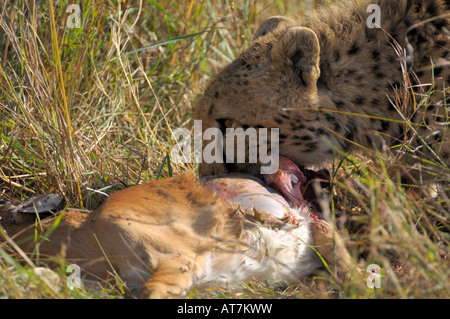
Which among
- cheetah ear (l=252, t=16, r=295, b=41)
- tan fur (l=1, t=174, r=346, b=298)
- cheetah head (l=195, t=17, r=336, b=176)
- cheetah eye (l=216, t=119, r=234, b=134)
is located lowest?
tan fur (l=1, t=174, r=346, b=298)

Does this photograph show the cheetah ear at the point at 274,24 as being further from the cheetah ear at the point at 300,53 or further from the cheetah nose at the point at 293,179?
the cheetah nose at the point at 293,179

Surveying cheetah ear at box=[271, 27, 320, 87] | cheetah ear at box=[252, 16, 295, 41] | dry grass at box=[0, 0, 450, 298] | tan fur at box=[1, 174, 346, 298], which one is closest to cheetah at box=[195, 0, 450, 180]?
cheetah ear at box=[271, 27, 320, 87]

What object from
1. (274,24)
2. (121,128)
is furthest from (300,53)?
(121,128)

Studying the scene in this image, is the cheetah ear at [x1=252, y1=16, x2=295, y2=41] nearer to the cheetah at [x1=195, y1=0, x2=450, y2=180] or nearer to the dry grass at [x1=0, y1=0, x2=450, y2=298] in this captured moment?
the cheetah at [x1=195, y1=0, x2=450, y2=180]

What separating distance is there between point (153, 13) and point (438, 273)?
4.08m

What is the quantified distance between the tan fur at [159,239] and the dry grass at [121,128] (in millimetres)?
113

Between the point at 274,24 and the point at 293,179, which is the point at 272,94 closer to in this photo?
the point at 293,179

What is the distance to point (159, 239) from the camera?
2.51 meters

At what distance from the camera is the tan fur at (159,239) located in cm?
244

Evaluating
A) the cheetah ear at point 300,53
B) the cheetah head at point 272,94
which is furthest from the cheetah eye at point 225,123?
the cheetah ear at point 300,53

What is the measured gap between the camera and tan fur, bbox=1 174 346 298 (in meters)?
2.44

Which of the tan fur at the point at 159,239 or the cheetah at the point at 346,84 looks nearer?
the tan fur at the point at 159,239

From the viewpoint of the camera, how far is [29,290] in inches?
89.7

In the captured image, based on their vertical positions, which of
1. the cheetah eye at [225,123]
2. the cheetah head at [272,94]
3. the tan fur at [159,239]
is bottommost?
the tan fur at [159,239]
